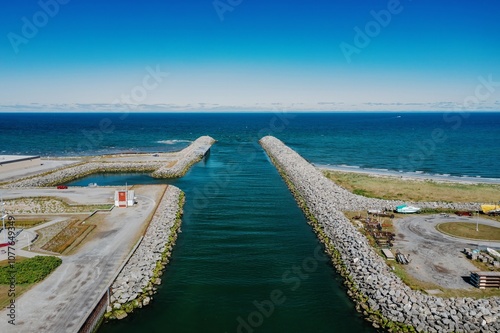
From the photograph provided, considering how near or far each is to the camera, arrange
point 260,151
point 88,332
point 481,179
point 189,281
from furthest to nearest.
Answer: point 260,151 → point 481,179 → point 189,281 → point 88,332

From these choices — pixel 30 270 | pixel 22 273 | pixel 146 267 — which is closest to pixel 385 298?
pixel 146 267

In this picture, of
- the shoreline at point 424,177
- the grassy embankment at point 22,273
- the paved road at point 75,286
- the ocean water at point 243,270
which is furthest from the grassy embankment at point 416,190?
the grassy embankment at point 22,273

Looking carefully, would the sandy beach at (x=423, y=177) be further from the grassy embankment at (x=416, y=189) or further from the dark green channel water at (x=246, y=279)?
the dark green channel water at (x=246, y=279)

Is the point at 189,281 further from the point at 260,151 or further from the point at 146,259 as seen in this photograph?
the point at 260,151

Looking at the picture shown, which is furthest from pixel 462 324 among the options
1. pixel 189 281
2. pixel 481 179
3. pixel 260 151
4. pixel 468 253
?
pixel 260 151

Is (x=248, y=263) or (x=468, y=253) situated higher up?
(x=468, y=253)

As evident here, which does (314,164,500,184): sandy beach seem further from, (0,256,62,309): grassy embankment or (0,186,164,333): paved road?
(0,256,62,309): grassy embankment

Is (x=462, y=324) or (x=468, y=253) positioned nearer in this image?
(x=462, y=324)
